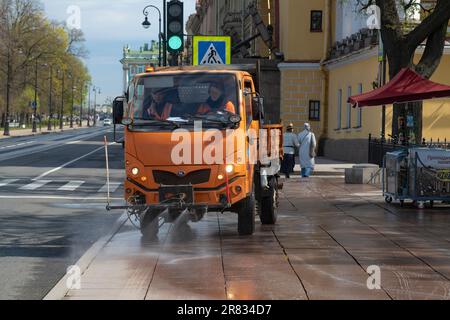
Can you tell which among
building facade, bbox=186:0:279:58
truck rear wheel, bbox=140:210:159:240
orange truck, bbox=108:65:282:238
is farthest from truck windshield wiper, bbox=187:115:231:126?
building facade, bbox=186:0:279:58

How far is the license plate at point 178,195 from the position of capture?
11.2 metres

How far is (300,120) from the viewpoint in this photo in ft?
135

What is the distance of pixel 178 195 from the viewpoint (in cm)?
1117

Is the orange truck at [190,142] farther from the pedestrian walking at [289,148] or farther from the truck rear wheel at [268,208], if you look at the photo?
the pedestrian walking at [289,148]

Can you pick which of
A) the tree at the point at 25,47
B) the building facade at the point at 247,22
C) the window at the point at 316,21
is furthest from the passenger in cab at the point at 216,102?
the tree at the point at 25,47

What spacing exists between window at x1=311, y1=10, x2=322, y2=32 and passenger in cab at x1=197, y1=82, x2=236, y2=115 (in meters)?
30.4

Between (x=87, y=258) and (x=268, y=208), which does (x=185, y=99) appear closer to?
(x=268, y=208)

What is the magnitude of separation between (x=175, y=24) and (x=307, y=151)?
1075cm

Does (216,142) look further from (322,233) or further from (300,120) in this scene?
(300,120)

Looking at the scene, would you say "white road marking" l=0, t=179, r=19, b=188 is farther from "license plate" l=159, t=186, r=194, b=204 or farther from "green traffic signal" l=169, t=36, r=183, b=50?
"license plate" l=159, t=186, r=194, b=204

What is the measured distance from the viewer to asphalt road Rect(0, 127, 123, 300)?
915 cm

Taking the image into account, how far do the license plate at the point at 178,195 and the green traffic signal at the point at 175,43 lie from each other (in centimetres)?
475

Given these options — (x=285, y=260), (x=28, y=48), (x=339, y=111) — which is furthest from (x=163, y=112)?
(x=28, y=48)

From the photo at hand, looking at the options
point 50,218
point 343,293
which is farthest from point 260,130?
point 343,293
